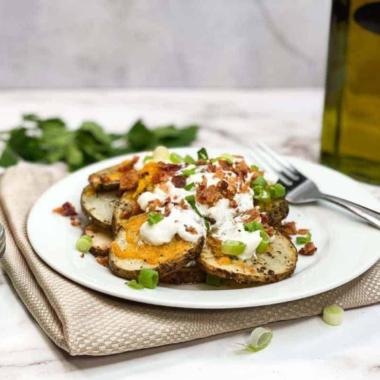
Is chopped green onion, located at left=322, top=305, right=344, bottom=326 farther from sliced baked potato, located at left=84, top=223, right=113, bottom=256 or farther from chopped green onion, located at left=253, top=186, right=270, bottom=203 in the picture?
sliced baked potato, located at left=84, top=223, right=113, bottom=256

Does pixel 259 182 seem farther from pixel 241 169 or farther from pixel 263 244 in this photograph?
pixel 263 244

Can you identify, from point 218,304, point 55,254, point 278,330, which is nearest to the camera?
point 218,304

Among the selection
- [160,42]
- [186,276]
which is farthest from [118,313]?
[160,42]

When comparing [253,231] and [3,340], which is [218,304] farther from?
[3,340]

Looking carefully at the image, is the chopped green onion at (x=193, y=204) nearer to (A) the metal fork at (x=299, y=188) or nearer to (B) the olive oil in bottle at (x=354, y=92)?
(A) the metal fork at (x=299, y=188)

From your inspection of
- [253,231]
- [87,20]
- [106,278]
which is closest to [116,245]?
[106,278]

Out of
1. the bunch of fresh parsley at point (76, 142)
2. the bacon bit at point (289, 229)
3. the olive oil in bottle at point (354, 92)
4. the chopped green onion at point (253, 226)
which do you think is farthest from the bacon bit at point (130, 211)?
the olive oil in bottle at point (354, 92)
